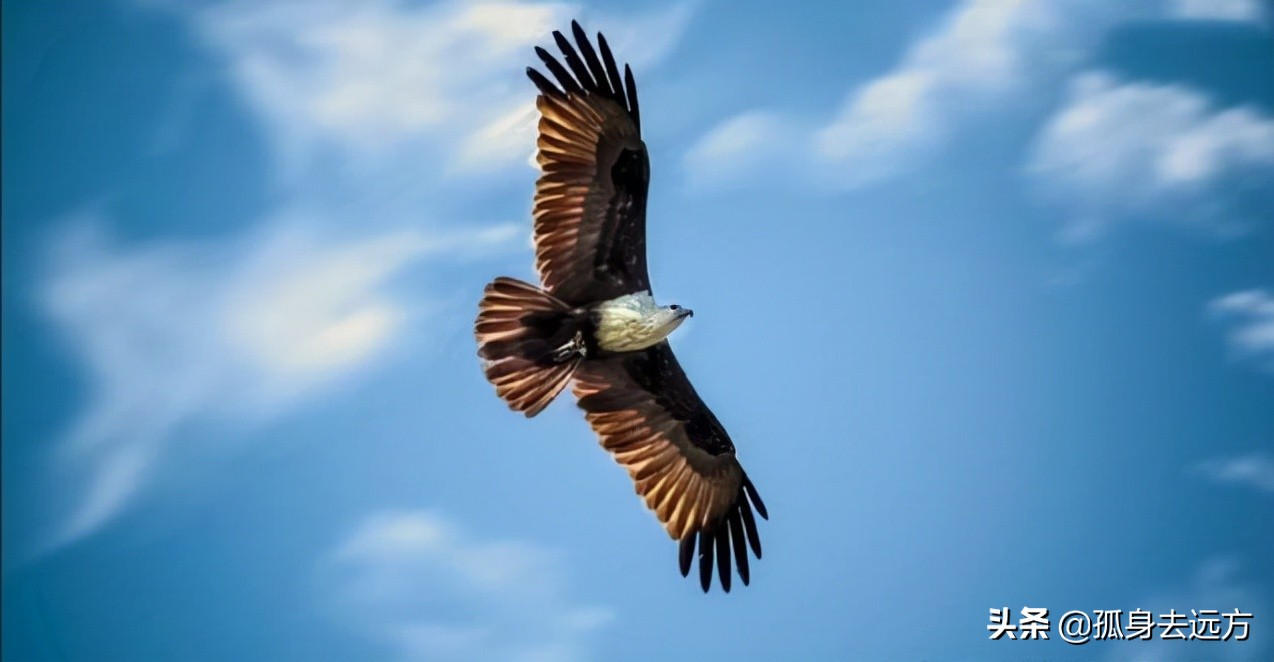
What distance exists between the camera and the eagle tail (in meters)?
8.87

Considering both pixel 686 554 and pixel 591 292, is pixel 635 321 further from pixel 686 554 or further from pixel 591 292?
pixel 686 554

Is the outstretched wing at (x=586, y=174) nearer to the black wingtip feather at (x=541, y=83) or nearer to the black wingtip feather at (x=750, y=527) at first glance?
the black wingtip feather at (x=541, y=83)

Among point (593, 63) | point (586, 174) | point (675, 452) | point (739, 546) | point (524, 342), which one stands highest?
point (593, 63)

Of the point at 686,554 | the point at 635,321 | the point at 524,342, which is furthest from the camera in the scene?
the point at 686,554

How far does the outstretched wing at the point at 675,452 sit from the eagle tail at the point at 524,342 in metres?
0.62

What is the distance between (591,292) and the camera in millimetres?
9406

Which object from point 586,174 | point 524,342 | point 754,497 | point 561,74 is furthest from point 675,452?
point 561,74

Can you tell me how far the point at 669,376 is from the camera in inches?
394

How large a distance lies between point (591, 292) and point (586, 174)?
28.2 inches

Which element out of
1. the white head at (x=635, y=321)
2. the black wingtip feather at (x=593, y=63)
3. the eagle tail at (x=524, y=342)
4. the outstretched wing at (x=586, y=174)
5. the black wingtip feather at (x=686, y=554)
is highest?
the black wingtip feather at (x=593, y=63)

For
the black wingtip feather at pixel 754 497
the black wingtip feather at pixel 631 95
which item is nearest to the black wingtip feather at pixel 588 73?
the black wingtip feather at pixel 631 95

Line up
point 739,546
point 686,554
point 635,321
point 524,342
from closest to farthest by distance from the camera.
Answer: point 524,342 < point 635,321 < point 686,554 < point 739,546

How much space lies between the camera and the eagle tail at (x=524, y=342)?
8867 mm

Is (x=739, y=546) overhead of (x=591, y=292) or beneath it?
beneath
